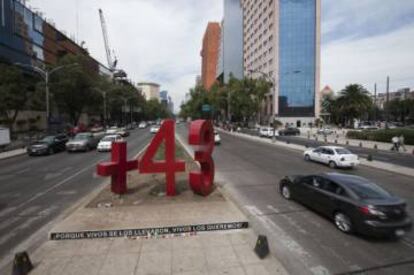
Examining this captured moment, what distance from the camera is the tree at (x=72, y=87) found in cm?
4650

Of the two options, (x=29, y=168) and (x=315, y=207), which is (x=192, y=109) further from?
(x=315, y=207)

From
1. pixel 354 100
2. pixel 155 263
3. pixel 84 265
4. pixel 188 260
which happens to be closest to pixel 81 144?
pixel 84 265

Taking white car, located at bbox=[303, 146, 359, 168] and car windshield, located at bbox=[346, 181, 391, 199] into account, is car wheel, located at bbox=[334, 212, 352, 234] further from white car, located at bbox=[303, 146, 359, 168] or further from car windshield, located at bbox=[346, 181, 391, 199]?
white car, located at bbox=[303, 146, 359, 168]

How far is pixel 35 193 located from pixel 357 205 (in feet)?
39.8

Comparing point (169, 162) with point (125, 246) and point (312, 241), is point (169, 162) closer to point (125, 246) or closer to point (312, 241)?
point (125, 246)

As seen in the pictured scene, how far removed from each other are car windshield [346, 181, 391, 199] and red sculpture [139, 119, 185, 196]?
5806 millimetres

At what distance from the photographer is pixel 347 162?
65.8ft

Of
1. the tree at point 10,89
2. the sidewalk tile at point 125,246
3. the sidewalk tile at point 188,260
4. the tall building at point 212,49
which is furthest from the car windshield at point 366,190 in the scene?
the tall building at point 212,49

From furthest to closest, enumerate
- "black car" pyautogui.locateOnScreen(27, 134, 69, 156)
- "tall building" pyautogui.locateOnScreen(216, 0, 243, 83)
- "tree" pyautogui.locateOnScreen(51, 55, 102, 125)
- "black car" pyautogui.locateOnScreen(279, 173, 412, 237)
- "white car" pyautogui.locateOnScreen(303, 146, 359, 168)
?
"tall building" pyautogui.locateOnScreen(216, 0, 243, 83) → "tree" pyautogui.locateOnScreen(51, 55, 102, 125) → "black car" pyautogui.locateOnScreen(27, 134, 69, 156) → "white car" pyautogui.locateOnScreen(303, 146, 359, 168) → "black car" pyautogui.locateOnScreen(279, 173, 412, 237)

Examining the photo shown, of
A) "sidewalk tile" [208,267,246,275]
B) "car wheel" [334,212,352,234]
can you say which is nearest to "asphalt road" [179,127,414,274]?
"car wheel" [334,212,352,234]

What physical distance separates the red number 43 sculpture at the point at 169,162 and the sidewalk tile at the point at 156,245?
372 cm

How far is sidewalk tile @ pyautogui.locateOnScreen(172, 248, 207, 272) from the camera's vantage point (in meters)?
6.43

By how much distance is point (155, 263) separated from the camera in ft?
21.8

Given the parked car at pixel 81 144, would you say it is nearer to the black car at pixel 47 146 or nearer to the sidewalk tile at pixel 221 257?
the black car at pixel 47 146
